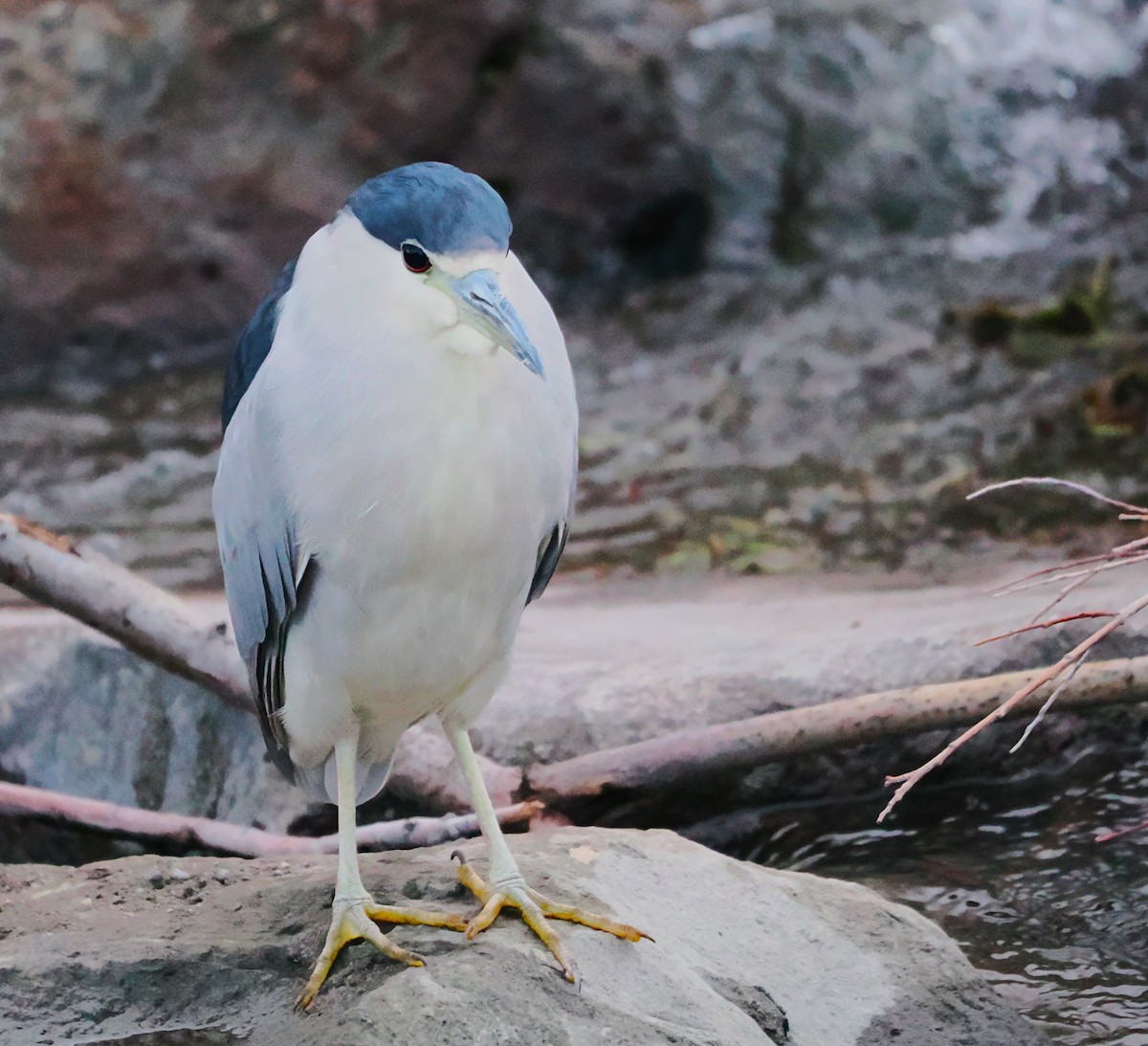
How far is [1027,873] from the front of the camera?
330cm

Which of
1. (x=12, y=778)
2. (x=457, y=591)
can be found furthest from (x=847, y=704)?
(x=12, y=778)

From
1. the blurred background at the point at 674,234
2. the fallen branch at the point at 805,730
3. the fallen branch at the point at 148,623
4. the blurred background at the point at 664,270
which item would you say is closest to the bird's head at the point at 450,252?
the fallen branch at the point at 805,730

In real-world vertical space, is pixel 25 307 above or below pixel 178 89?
below

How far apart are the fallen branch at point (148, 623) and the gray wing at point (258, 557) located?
0.78m

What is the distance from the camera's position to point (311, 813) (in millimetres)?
3814

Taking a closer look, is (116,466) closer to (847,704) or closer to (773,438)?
(773,438)

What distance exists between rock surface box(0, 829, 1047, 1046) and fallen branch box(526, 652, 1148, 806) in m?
0.49

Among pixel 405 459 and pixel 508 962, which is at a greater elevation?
pixel 405 459

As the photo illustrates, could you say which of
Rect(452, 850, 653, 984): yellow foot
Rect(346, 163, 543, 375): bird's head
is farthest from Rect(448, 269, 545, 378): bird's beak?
Rect(452, 850, 653, 984): yellow foot

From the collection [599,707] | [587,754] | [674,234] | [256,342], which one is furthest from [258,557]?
[674,234]

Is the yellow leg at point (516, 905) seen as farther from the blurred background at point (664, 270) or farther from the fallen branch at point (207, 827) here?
the blurred background at point (664, 270)

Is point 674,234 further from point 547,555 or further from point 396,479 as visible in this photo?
point 396,479

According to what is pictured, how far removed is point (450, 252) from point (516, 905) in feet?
3.56

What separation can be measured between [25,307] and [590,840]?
6317 mm
